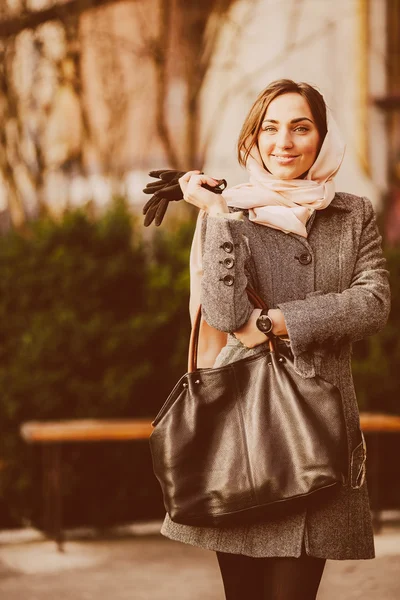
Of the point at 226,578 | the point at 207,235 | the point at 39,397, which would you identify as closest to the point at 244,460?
the point at 226,578

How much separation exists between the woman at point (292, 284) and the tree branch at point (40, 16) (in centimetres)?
677

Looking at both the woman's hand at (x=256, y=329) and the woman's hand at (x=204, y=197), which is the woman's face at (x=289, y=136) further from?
the woman's hand at (x=256, y=329)

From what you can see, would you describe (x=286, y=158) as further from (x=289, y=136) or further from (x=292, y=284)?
(x=292, y=284)

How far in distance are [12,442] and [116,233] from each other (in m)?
1.59

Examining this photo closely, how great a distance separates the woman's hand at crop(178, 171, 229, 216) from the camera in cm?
303

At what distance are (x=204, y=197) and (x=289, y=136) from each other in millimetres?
320

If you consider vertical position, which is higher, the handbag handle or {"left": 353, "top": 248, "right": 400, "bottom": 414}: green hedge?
the handbag handle

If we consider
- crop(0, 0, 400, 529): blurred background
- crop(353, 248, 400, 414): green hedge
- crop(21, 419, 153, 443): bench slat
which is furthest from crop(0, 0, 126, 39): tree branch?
crop(21, 419, 153, 443): bench slat

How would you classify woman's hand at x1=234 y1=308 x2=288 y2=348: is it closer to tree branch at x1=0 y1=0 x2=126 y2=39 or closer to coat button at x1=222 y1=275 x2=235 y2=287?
coat button at x1=222 y1=275 x2=235 y2=287

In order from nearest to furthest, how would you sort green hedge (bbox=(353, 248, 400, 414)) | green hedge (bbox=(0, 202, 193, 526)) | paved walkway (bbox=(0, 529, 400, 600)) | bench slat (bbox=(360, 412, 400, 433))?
paved walkway (bbox=(0, 529, 400, 600)) → bench slat (bbox=(360, 412, 400, 433)) → green hedge (bbox=(0, 202, 193, 526)) → green hedge (bbox=(353, 248, 400, 414))

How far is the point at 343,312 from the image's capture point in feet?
9.61

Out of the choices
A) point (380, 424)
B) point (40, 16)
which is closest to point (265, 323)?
point (380, 424)

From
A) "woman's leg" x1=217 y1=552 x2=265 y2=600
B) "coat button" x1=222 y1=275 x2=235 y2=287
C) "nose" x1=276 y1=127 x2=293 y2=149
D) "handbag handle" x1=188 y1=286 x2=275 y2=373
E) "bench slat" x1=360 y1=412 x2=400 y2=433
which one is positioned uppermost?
"nose" x1=276 y1=127 x2=293 y2=149

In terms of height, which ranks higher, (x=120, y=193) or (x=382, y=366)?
(x=120, y=193)
